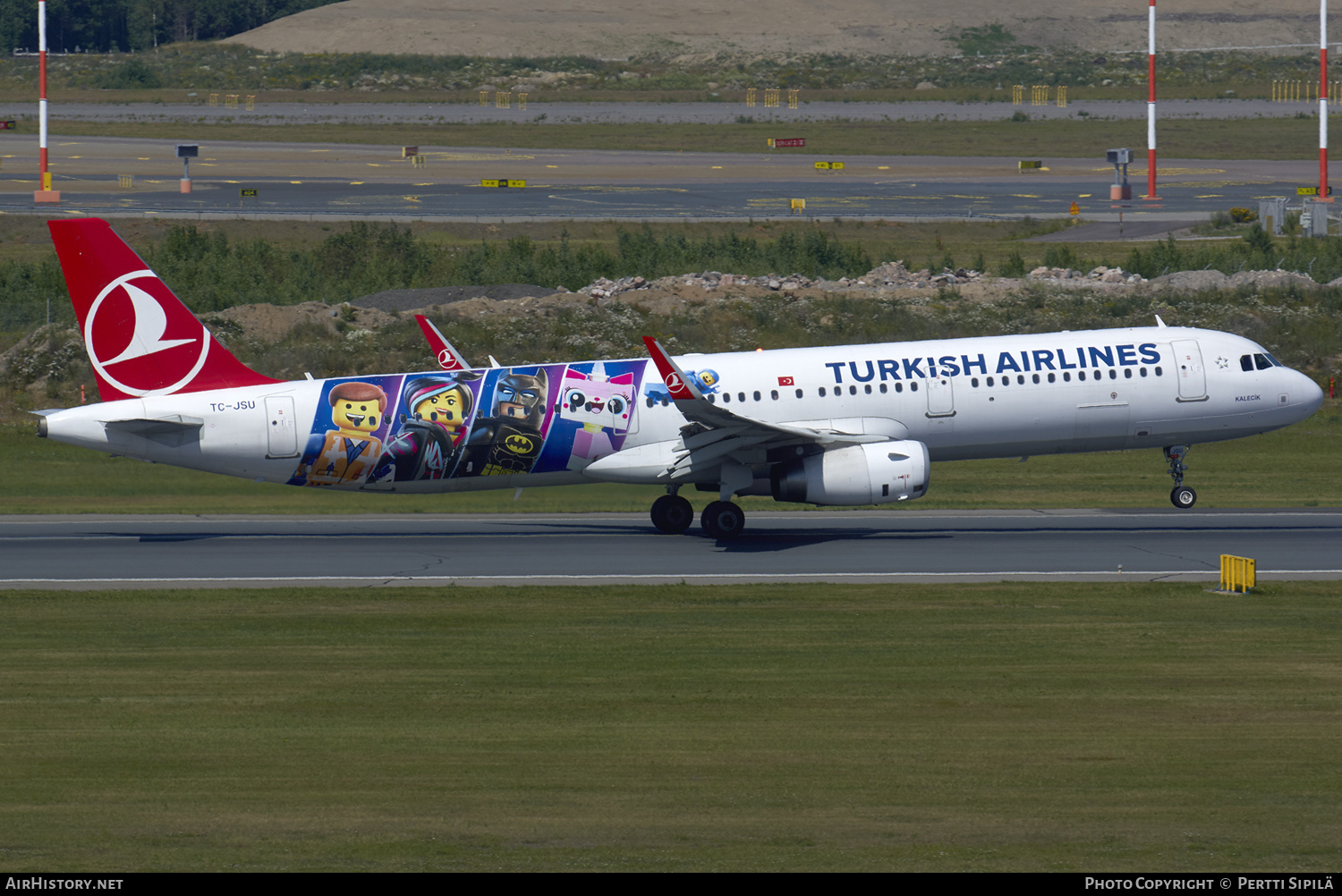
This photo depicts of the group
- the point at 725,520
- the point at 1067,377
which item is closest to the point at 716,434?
the point at 725,520

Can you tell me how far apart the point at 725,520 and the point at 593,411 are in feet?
13.4

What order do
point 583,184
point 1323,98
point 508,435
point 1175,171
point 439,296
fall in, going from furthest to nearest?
point 1175,171 < point 583,184 < point 1323,98 < point 439,296 < point 508,435

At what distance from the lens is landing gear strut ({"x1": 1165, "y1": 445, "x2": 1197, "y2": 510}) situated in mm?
40312

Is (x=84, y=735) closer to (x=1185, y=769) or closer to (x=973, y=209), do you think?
(x=1185, y=769)

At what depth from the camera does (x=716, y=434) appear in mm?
36781

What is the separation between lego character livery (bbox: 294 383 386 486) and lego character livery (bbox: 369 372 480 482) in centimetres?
40

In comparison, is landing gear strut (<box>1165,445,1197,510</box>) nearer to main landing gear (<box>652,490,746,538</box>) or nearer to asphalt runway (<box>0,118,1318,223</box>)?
main landing gear (<box>652,490,746,538</box>)

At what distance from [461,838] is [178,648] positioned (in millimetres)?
12391

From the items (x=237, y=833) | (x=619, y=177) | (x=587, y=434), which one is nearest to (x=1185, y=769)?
(x=237, y=833)

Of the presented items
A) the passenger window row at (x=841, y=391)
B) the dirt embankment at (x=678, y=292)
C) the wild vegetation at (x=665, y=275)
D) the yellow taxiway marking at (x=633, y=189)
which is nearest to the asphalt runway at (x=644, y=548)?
the passenger window row at (x=841, y=391)

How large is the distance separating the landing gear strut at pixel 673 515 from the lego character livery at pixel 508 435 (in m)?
4.03

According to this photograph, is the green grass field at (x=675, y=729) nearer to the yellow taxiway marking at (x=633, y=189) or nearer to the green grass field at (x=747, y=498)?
the green grass field at (x=747, y=498)

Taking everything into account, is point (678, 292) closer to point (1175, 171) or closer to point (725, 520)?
point (725, 520)

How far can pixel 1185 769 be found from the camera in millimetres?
18906
